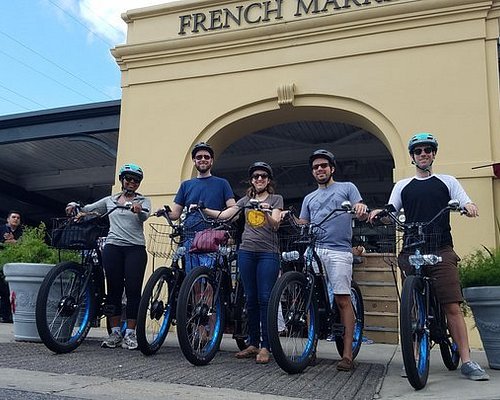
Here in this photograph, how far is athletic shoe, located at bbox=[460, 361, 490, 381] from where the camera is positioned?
3.47m

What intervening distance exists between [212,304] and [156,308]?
1.42ft

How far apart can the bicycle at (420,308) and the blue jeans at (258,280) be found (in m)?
0.96

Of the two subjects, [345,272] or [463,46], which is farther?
[463,46]

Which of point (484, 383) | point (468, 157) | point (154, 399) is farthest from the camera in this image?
point (468, 157)

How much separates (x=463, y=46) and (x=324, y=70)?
5.67 feet

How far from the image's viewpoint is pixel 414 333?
10.9ft

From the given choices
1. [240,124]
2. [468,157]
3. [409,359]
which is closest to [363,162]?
[240,124]

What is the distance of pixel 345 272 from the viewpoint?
12.7 feet

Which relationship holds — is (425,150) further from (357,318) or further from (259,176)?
(357,318)

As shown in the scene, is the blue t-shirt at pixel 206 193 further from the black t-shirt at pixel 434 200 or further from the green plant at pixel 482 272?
the green plant at pixel 482 272

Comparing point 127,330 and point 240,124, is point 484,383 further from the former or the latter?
point 240,124

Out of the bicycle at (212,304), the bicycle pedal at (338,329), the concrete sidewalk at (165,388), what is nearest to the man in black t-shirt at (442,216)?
the concrete sidewalk at (165,388)

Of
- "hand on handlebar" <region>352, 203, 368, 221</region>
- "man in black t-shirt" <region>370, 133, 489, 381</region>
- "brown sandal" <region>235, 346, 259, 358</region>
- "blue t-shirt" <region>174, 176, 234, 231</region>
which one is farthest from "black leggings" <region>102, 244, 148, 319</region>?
"man in black t-shirt" <region>370, 133, 489, 381</region>

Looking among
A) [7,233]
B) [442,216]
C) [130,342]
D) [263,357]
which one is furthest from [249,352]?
[7,233]
